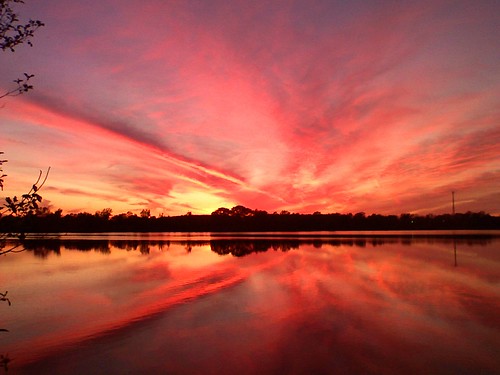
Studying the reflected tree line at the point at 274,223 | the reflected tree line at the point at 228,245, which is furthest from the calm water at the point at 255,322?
the reflected tree line at the point at 274,223

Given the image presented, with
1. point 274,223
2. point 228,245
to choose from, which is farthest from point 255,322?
point 274,223

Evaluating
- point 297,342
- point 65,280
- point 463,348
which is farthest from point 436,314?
point 65,280

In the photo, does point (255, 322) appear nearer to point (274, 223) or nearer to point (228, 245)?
point (228, 245)

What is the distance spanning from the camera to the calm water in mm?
10617

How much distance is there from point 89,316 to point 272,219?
174 metres

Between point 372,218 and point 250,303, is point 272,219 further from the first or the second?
point 250,303

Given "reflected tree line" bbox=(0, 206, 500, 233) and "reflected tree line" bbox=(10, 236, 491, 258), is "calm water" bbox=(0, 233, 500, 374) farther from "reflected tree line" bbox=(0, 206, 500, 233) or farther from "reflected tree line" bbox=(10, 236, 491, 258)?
"reflected tree line" bbox=(0, 206, 500, 233)

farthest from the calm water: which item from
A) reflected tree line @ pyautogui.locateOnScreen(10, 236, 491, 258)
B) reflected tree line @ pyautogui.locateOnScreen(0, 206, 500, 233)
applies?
reflected tree line @ pyautogui.locateOnScreen(0, 206, 500, 233)

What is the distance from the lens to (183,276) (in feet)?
90.5

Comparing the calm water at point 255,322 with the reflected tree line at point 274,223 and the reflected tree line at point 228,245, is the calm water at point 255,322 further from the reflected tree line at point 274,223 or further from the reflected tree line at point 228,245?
the reflected tree line at point 274,223

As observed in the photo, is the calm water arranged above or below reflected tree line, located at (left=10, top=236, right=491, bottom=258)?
below

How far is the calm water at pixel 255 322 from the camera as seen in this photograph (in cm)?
1062

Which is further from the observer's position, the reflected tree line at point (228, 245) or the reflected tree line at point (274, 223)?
the reflected tree line at point (274, 223)

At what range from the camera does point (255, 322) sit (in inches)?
591
